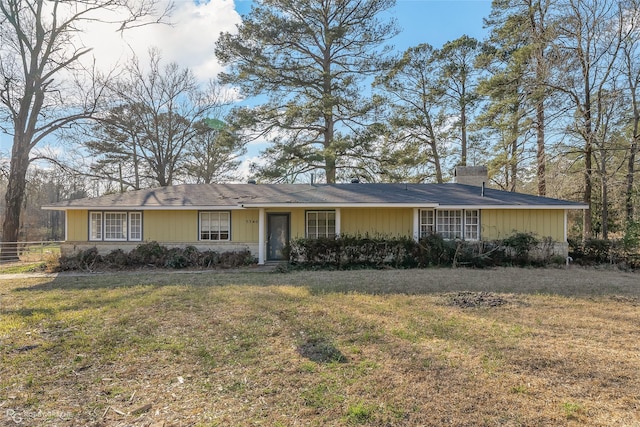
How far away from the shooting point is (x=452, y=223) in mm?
13633

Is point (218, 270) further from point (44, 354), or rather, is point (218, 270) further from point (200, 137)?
point (200, 137)

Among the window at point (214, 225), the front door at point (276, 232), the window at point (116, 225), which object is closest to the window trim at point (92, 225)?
the window at point (116, 225)

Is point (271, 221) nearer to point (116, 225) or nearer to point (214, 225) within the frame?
point (214, 225)

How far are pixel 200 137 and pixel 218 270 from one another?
16.8 m

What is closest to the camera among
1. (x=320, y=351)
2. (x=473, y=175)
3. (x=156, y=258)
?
(x=320, y=351)

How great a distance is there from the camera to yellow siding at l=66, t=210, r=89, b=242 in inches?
546

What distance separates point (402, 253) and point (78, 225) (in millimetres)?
11929

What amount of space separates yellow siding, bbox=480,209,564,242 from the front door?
23.7 ft

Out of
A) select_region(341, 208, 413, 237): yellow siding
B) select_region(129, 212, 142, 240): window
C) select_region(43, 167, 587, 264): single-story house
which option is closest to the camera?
select_region(43, 167, 587, 264): single-story house

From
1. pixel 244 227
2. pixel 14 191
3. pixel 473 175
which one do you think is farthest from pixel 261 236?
pixel 14 191

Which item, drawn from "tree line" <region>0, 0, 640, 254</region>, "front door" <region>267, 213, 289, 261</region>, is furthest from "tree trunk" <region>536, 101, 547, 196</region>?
"front door" <region>267, 213, 289, 261</region>

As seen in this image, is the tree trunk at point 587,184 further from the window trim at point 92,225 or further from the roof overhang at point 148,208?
the window trim at point 92,225

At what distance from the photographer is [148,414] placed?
3.16 m

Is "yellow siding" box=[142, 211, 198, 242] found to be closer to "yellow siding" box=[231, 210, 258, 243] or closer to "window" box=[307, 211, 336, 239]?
"yellow siding" box=[231, 210, 258, 243]
